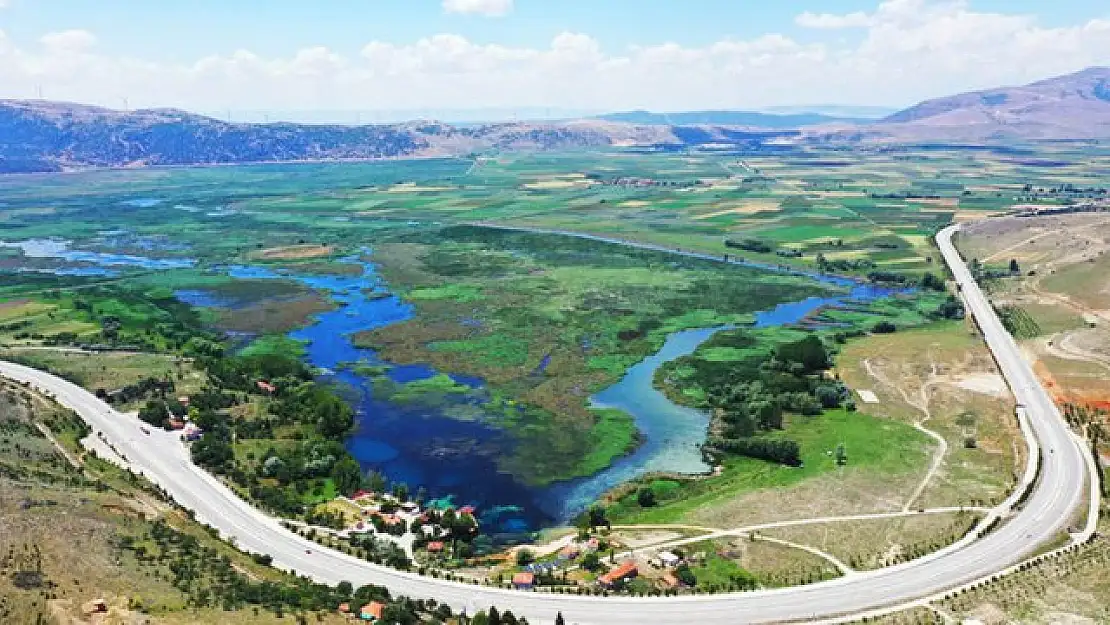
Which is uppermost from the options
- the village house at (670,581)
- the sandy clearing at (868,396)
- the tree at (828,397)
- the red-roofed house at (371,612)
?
the tree at (828,397)

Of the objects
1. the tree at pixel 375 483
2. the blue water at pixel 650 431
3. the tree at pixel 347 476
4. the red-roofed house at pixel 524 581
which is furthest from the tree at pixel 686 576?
the tree at pixel 347 476

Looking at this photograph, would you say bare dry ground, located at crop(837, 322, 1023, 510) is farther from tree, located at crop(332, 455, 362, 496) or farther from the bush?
tree, located at crop(332, 455, 362, 496)

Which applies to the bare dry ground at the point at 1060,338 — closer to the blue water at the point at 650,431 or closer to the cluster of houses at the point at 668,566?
the cluster of houses at the point at 668,566

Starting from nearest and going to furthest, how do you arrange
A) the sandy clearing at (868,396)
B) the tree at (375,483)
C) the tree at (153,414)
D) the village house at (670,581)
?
the village house at (670,581)
the tree at (375,483)
the tree at (153,414)
the sandy clearing at (868,396)

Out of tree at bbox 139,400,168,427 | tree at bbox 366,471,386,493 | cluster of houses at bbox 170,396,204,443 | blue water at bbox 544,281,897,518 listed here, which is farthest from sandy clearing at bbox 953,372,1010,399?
tree at bbox 139,400,168,427

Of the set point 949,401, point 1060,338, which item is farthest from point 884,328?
point 949,401
